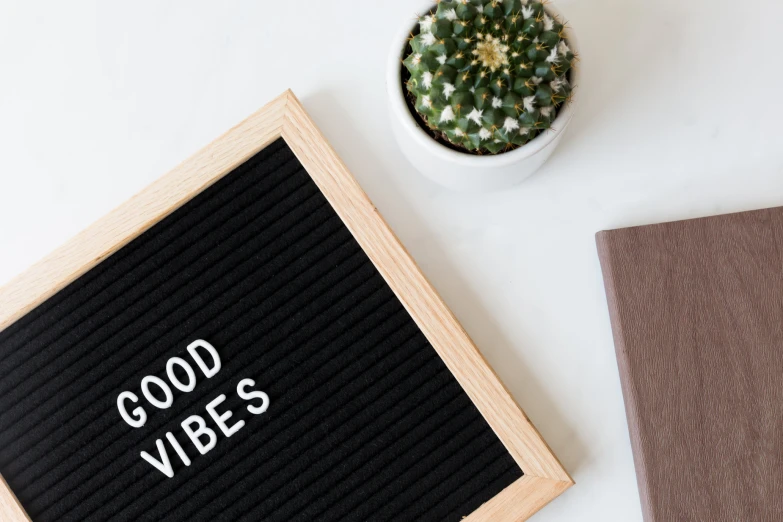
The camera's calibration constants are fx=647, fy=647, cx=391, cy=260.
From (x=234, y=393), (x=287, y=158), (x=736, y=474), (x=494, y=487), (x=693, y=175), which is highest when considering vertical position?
(x=287, y=158)

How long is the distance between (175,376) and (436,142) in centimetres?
42

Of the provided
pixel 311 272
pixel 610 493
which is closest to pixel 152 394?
pixel 311 272

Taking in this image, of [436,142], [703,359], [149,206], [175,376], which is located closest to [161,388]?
[175,376]

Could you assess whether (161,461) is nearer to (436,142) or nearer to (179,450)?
(179,450)

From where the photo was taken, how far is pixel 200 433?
770 millimetres

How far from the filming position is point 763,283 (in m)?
0.76

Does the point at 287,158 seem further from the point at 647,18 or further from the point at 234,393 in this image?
the point at 647,18

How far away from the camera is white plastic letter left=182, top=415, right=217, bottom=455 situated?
769 mm

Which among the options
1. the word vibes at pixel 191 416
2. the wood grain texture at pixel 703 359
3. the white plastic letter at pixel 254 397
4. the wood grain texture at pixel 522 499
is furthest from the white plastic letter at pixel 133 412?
the wood grain texture at pixel 703 359

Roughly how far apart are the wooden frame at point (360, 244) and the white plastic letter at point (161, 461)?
157 mm

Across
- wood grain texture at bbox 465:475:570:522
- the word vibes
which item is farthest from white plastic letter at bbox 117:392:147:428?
wood grain texture at bbox 465:475:570:522

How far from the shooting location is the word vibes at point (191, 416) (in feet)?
2.52

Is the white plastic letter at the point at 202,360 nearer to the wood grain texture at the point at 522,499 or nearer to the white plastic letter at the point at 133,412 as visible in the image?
the white plastic letter at the point at 133,412

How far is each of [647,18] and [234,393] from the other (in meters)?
0.69
